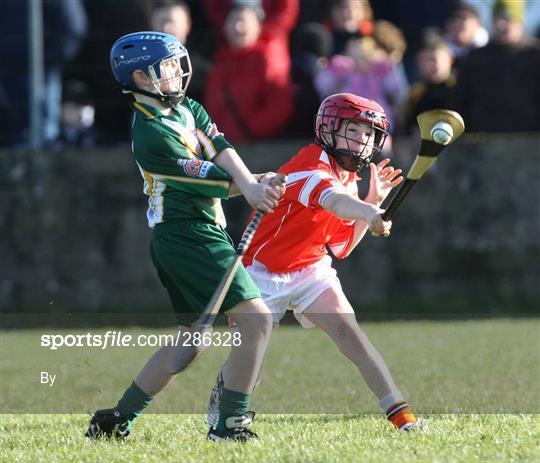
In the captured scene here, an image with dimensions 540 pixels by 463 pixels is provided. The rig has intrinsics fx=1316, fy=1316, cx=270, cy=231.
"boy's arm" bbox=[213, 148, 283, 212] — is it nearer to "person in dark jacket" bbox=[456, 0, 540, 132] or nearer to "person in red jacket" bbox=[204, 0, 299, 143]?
"person in red jacket" bbox=[204, 0, 299, 143]

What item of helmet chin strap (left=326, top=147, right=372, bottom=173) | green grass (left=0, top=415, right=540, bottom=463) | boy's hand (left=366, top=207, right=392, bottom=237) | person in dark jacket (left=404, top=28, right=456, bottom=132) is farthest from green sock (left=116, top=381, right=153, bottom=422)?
person in dark jacket (left=404, top=28, right=456, bottom=132)

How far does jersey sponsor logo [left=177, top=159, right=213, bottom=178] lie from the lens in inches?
233

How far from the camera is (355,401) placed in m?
7.67

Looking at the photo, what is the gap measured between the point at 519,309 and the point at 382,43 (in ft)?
9.27

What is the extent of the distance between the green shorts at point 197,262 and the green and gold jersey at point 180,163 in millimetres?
71

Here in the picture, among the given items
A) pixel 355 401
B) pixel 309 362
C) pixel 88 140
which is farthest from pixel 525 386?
pixel 88 140

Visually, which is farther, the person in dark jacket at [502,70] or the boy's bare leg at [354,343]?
the person in dark jacket at [502,70]

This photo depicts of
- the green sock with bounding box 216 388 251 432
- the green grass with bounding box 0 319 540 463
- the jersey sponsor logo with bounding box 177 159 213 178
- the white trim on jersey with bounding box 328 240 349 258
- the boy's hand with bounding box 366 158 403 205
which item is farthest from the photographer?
the white trim on jersey with bounding box 328 240 349 258

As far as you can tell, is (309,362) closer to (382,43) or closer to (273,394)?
(273,394)

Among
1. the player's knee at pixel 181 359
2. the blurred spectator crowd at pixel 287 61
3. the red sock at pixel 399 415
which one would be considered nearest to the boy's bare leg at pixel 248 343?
the player's knee at pixel 181 359

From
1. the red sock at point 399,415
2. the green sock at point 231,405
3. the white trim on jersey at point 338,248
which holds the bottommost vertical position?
the red sock at point 399,415

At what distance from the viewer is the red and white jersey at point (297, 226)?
652 centimetres

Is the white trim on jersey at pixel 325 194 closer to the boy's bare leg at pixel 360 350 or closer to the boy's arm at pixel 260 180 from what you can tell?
the boy's arm at pixel 260 180

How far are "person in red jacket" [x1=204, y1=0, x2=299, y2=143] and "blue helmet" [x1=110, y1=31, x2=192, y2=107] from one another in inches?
236
